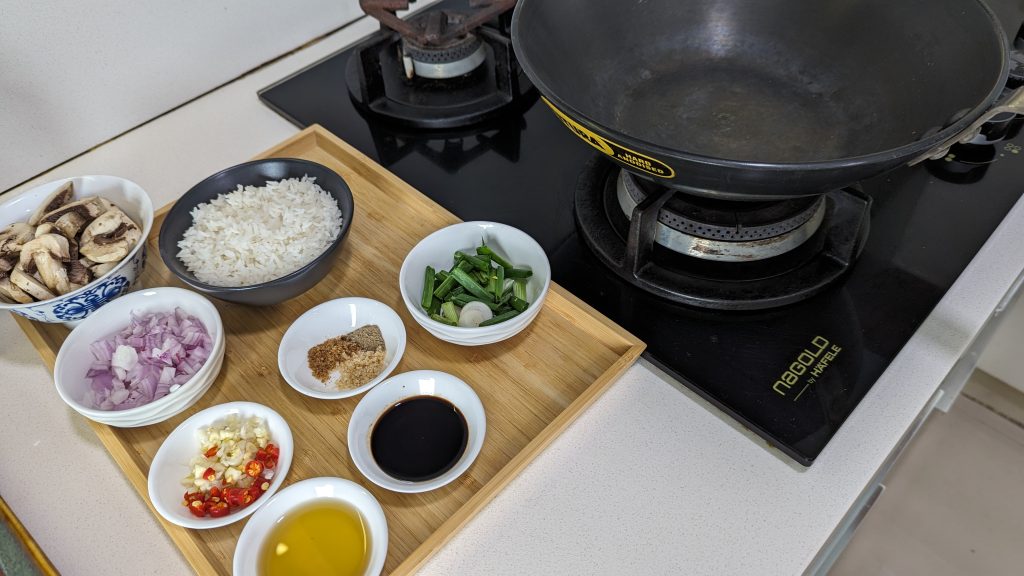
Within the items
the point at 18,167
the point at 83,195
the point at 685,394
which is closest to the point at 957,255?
the point at 685,394

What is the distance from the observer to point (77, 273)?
791mm

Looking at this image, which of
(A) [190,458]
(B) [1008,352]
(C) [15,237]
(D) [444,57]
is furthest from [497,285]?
(B) [1008,352]

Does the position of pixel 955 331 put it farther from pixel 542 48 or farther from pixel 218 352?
pixel 218 352

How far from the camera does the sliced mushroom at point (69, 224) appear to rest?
0.81 m

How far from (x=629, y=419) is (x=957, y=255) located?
0.48 meters

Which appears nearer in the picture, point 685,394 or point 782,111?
point 685,394

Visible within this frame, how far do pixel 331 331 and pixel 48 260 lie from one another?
1.05ft

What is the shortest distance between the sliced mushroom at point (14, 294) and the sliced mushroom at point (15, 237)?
0.05 meters

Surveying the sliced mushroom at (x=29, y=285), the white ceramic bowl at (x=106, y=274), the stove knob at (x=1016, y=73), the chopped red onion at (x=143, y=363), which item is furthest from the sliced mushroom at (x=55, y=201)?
the stove knob at (x=1016, y=73)

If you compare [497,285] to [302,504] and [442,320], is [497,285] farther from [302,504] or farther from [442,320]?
[302,504]

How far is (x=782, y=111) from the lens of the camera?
2.94ft

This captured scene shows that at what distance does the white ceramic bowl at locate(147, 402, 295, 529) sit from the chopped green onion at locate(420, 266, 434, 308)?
199 mm

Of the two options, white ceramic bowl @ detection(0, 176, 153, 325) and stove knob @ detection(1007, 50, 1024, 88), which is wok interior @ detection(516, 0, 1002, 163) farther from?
white ceramic bowl @ detection(0, 176, 153, 325)

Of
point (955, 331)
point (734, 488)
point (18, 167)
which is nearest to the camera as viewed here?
point (734, 488)
